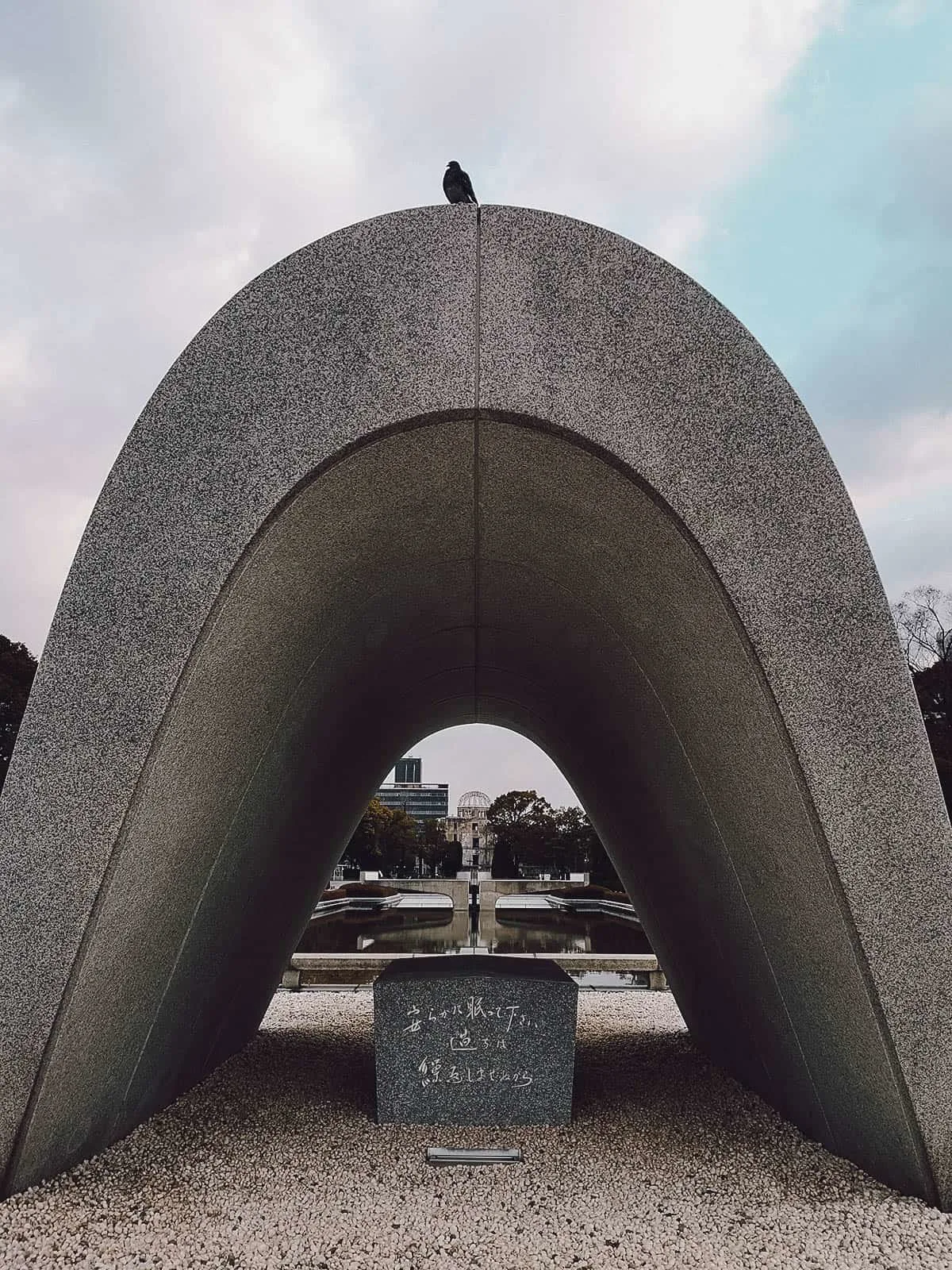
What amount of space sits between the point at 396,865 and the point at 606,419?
50.4 meters

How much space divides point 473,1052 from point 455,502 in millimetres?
3419

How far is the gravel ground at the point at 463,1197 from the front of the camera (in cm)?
396

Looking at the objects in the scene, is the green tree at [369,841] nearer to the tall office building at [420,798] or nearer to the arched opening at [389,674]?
the arched opening at [389,674]

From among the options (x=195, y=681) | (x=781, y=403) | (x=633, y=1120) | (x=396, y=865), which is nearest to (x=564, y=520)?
(x=781, y=403)

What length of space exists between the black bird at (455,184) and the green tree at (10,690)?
2769 centimetres

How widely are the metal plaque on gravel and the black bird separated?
4.56m

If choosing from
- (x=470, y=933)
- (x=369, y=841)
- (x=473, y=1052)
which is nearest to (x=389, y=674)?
(x=473, y=1052)

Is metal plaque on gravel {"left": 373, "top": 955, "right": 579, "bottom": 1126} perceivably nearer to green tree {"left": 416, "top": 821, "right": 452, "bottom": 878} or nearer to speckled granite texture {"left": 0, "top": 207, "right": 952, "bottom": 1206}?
speckled granite texture {"left": 0, "top": 207, "right": 952, "bottom": 1206}

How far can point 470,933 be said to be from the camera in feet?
76.0

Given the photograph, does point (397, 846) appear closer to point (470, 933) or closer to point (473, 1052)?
point (470, 933)

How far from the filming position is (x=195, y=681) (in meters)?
4.34

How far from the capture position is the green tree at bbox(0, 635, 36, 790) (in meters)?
29.2

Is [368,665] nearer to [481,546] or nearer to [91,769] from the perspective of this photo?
[481,546]

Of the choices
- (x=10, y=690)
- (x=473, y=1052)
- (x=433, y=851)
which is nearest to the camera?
(x=473, y=1052)
